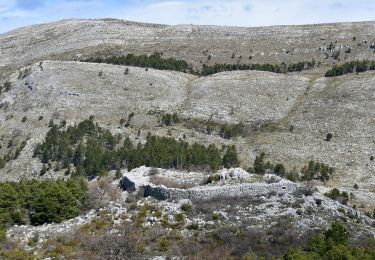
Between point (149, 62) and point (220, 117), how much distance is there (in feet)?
97.4

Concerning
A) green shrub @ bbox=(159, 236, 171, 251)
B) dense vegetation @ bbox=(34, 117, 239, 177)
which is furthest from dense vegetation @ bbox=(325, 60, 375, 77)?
green shrub @ bbox=(159, 236, 171, 251)

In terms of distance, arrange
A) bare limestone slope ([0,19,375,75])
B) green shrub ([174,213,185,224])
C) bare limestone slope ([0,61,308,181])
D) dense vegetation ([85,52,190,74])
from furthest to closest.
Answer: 1. bare limestone slope ([0,19,375,75])
2. dense vegetation ([85,52,190,74])
3. bare limestone slope ([0,61,308,181])
4. green shrub ([174,213,185,224])

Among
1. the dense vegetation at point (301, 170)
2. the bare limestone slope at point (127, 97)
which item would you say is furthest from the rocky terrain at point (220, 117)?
the dense vegetation at point (301, 170)

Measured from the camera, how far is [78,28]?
481ft

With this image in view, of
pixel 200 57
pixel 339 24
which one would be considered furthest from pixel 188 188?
pixel 339 24

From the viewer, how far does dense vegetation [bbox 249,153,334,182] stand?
60.3 m

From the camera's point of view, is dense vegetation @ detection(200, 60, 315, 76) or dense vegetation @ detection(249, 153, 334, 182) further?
dense vegetation @ detection(200, 60, 315, 76)

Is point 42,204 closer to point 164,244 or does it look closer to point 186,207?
point 186,207

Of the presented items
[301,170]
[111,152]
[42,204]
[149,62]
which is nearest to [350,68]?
[149,62]

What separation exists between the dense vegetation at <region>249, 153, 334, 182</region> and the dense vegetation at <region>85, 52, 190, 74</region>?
46.1 meters

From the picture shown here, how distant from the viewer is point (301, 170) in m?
62.8

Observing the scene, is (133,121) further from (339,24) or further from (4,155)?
(339,24)

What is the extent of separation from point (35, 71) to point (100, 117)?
24312 mm

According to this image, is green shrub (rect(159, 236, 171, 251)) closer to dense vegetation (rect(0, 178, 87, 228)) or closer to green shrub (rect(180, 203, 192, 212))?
green shrub (rect(180, 203, 192, 212))
